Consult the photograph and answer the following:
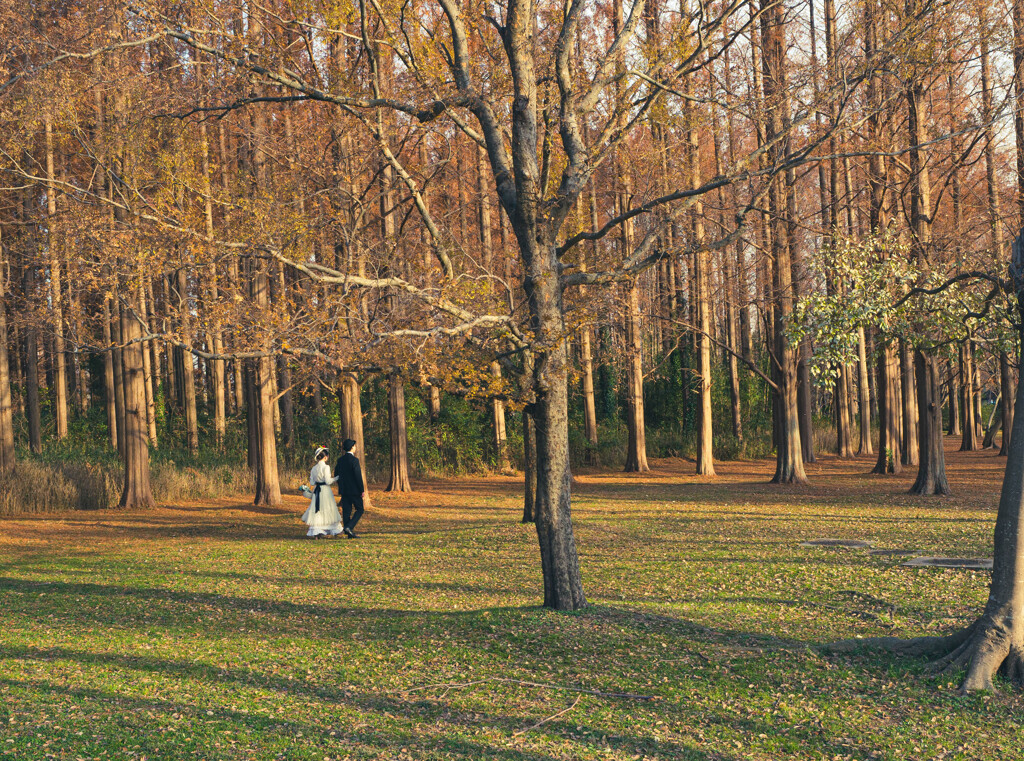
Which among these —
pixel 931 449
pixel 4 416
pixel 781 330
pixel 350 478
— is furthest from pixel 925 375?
pixel 4 416

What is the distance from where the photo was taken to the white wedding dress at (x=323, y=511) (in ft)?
53.2

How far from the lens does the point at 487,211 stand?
94.9 feet

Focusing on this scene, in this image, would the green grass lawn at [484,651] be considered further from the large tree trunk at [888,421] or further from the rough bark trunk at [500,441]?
the rough bark trunk at [500,441]

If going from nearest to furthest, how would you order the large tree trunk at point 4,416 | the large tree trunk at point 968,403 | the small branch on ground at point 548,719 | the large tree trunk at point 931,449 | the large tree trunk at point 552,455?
A: the small branch on ground at point 548,719 < the large tree trunk at point 552,455 < the large tree trunk at point 931,449 < the large tree trunk at point 4,416 < the large tree trunk at point 968,403

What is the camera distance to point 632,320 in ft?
89.4

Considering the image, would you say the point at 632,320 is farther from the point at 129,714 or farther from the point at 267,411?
the point at 129,714

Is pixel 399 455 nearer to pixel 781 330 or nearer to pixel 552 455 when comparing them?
pixel 781 330

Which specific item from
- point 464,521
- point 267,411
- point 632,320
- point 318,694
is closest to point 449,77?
point 318,694

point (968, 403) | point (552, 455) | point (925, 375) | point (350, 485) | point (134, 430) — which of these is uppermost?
point (925, 375)

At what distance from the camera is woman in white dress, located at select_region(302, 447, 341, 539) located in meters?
16.2

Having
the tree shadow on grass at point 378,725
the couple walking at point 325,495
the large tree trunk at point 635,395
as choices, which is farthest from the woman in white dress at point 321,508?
the large tree trunk at point 635,395

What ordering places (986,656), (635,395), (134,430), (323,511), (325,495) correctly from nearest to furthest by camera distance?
1. (986,656)
2. (323,511)
3. (325,495)
4. (134,430)
5. (635,395)

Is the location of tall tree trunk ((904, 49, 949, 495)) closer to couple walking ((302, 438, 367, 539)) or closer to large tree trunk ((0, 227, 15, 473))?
couple walking ((302, 438, 367, 539))

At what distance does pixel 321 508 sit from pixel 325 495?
0.27 metres
